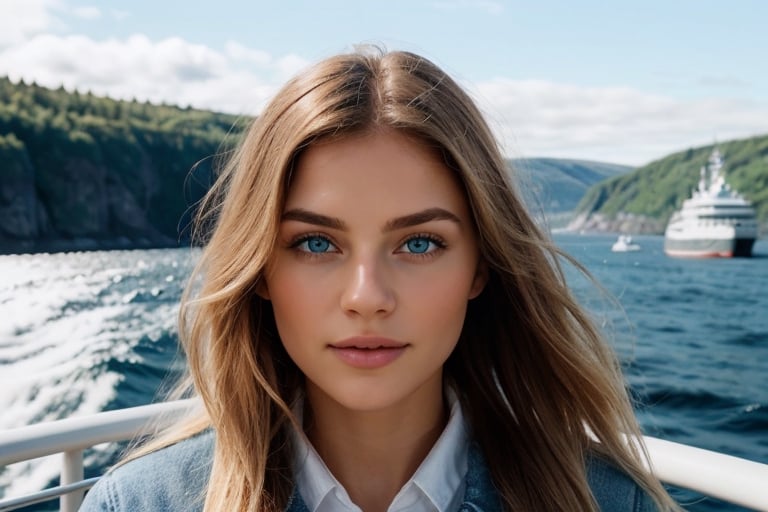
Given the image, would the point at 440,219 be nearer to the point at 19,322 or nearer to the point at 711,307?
the point at 19,322

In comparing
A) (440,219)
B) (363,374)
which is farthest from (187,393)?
(440,219)

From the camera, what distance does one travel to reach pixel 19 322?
26.0 meters

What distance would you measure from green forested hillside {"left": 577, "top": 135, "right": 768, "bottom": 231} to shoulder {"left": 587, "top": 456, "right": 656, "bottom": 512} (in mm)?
80077

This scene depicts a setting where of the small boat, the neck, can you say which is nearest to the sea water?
the neck

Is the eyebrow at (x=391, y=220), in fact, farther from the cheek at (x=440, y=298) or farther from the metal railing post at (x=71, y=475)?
the metal railing post at (x=71, y=475)

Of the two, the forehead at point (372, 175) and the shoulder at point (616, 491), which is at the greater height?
the forehead at point (372, 175)

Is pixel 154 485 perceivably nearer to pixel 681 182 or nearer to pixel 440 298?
pixel 440 298

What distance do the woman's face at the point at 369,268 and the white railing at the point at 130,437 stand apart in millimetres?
518

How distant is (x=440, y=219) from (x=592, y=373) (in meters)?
0.45

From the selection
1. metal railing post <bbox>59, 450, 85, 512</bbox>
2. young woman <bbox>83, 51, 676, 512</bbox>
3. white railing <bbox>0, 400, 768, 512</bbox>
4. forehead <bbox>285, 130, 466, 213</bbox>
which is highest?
forehead <bbox>285, 130, 466, 213</bbox>

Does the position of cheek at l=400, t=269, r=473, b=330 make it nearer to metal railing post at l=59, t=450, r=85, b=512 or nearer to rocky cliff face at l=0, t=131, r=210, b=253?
metal railing post at l=59, t=450, r=85, b=512

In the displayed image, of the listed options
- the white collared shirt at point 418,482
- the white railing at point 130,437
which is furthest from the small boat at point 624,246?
the white collared shirt at point 418,482

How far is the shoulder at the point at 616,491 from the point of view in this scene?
1431mm

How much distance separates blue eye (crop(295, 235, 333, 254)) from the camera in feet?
4.24
